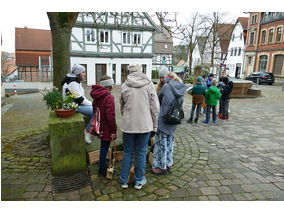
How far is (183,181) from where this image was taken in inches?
140

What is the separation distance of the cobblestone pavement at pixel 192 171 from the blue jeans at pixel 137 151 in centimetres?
22

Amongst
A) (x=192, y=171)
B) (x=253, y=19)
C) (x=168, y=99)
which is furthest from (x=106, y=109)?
(x=253, y=19)

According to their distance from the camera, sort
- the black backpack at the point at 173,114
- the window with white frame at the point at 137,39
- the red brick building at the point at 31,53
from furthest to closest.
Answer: the red brick building at the point at 31,53, the window with white frame at the point at 137,39, the black backpack at the point at 173,114

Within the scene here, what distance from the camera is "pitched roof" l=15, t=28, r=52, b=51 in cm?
3669

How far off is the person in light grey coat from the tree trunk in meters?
2.28

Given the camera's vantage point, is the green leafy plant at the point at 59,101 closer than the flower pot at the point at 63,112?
No

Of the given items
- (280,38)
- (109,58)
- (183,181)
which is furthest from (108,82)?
(280,38)

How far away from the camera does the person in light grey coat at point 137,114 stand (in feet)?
10.2

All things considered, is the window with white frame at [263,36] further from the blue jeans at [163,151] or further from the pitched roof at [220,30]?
the blue jeans at [163,151]

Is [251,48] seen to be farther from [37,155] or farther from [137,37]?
[37,155]

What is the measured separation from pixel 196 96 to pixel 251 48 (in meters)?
33.9

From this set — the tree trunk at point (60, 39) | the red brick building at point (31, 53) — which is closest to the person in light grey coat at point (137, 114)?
the tree trunk at point (60, 39)

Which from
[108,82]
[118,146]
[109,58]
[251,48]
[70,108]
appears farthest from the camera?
[251,48]

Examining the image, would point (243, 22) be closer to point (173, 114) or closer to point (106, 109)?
point (173, 114)
